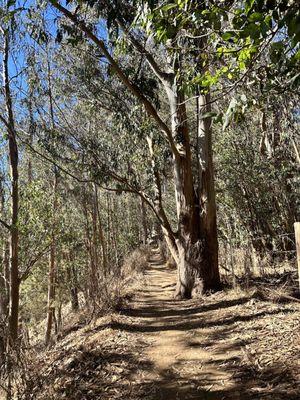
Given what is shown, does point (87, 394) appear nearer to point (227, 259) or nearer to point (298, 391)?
point (298, 391)

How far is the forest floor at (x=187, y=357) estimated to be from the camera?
3.54 m

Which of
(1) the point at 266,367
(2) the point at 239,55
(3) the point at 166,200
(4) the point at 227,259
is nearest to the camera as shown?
(2) the point at 239,55

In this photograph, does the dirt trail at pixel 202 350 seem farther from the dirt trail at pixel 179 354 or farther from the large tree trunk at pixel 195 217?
the large tree trunk at pixel 195 217

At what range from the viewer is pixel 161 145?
371 inches

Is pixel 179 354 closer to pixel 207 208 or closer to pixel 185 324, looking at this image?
pixel 185 324

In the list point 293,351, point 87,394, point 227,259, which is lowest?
point 87,394

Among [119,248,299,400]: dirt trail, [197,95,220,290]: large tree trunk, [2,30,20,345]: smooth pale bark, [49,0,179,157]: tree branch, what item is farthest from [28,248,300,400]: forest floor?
[49,0,179,157]: tree branch

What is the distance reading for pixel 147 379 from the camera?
13.1 ft

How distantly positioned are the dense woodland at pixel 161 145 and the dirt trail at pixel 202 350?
0.63m

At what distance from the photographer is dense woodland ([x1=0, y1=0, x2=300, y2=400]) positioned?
12.2 ft

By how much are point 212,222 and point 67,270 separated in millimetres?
12478

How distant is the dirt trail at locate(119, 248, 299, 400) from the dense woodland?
0.63 metres

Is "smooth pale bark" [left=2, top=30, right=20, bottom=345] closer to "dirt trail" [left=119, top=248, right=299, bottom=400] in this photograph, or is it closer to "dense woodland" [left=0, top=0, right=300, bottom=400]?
"dense woodland" [left=0, top=0, right=300, bottom=400]

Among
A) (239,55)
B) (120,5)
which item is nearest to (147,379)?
(239,55)
